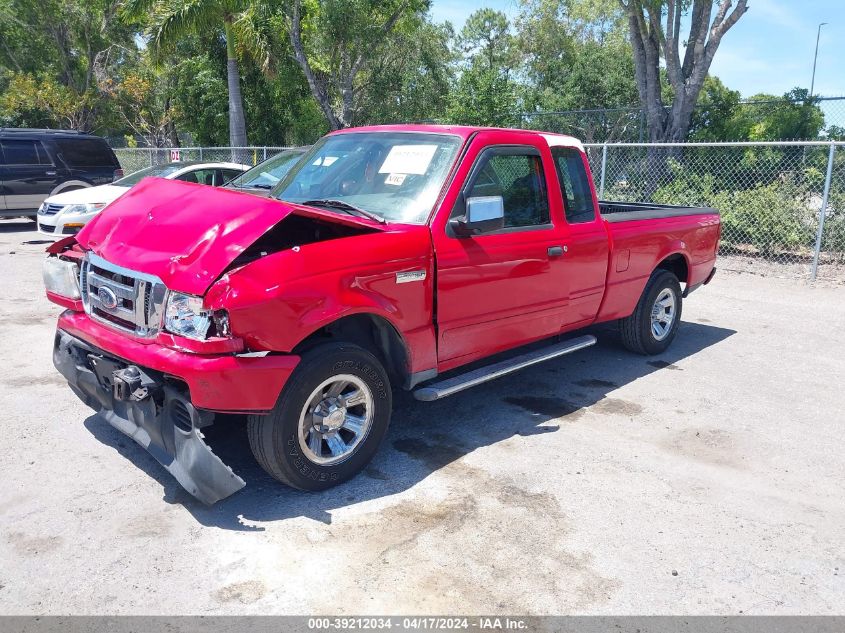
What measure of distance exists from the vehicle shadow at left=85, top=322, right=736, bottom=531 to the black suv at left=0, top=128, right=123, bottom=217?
1139 centimetres

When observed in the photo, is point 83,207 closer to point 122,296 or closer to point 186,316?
point 122,296

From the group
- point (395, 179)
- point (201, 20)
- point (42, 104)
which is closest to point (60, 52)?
point (42, 104)

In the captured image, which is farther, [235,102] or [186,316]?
[235,102]

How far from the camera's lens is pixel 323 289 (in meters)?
3.60

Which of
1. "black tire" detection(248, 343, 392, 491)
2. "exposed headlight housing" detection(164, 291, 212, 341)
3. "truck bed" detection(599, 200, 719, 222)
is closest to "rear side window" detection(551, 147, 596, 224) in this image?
"truck bed" detection(599, 200, 719, 222)

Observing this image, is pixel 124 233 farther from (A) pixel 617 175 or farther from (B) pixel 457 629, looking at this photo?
(A) pixel 617 175

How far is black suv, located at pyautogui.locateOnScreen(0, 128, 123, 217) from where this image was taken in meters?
13.9

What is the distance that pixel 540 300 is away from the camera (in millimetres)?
5043

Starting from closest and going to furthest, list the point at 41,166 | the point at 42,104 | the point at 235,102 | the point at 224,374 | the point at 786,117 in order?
the point at 224,374 → the point at 41,166 → the point at 786,117 → the point at 235,102 → the point at 42,104

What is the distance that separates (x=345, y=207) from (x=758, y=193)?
10.0 metres

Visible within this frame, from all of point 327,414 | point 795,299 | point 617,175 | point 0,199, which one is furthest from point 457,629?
point 0,199

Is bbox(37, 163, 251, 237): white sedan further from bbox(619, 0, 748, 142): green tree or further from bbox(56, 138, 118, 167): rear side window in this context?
bbox(619, 0, 748, 142): green tree

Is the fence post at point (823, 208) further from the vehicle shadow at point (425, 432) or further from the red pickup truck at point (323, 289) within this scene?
the red pickup truck at point (323, 289)

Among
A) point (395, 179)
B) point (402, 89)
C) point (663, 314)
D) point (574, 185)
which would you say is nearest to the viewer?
point (395, 179)
